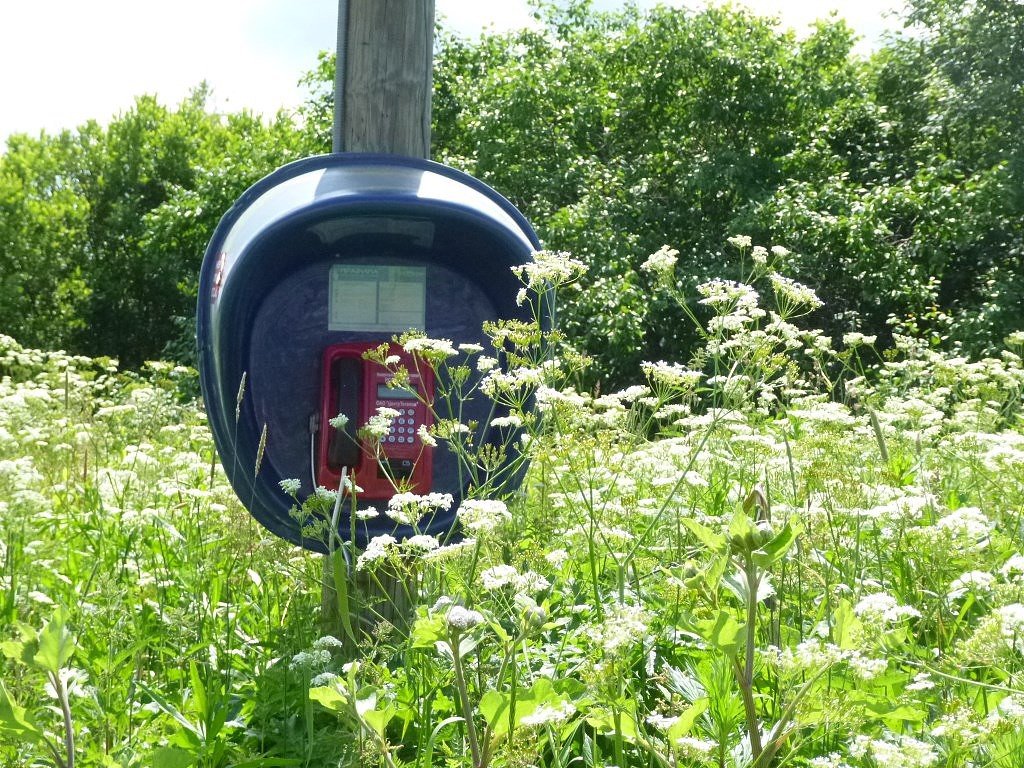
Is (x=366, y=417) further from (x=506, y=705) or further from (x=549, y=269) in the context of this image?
(x=506, y=705)

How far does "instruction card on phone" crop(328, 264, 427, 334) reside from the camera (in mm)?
3359

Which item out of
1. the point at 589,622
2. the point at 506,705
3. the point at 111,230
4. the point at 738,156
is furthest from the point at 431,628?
the point at 111,230

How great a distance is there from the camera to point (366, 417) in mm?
3268

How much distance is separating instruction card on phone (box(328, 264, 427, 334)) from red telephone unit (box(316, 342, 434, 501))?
0.08 metres

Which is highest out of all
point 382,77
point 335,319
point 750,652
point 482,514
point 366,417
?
point 382,77

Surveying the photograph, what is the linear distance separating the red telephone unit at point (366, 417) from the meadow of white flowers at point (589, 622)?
11.6 inches

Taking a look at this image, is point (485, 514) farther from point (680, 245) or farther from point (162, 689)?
point (680, 245)

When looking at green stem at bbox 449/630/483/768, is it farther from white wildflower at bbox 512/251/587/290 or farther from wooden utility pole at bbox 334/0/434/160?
wooden utility pole at bbox 334/0/434/160

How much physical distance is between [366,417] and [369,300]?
14.7 inches

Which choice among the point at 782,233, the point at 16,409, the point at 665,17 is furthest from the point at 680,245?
the point at 16,409

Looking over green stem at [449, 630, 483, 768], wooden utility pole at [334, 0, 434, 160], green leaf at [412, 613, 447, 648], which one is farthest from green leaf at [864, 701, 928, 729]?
wooden utility pole at [334, 0, 434, 160]

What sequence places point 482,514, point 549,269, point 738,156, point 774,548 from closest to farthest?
point 774,548
point 482,514
point 549,269
point 738,156

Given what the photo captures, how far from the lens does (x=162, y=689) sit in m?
2.74

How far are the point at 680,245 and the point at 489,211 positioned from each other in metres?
10.5
